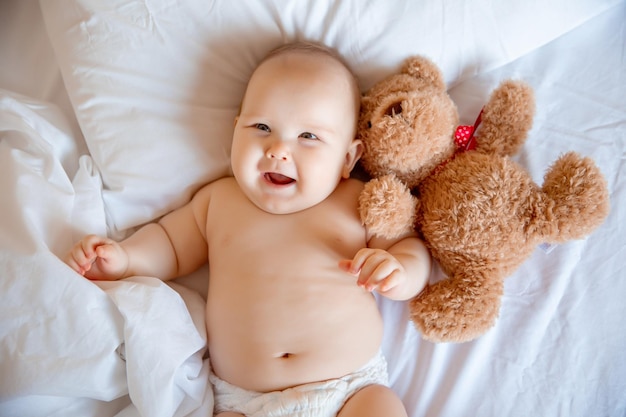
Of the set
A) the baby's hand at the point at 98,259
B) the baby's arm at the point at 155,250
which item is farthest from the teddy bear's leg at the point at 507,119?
the baby's hand at the point at 98,259

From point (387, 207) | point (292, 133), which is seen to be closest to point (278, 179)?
point (292, 133)

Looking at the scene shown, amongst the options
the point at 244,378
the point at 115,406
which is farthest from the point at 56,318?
the point at 244,378

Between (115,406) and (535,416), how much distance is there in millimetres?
835

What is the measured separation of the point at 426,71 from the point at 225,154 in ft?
1.55

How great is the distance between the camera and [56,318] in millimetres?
862

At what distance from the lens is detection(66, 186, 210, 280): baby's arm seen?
0.93 meters

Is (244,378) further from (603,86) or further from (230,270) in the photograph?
(603,86)

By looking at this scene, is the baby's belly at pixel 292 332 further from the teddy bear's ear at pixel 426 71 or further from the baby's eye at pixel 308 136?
the teddy bear's ear at pixel 426 71

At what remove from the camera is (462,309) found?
36.9 inches

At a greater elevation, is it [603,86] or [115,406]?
[603,86]

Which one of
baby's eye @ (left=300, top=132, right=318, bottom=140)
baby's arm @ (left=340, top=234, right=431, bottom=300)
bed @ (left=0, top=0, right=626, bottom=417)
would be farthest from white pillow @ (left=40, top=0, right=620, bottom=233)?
baby's arm @ (left=340, top=234, right=431, bottom=300)

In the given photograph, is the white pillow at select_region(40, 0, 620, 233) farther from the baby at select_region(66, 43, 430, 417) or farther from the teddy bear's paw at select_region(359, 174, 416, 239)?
the teddy bear's paw at select_region(359, 174, 416, 239)

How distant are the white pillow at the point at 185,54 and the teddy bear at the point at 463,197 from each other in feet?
0.48

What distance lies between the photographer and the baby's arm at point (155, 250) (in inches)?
36.6
